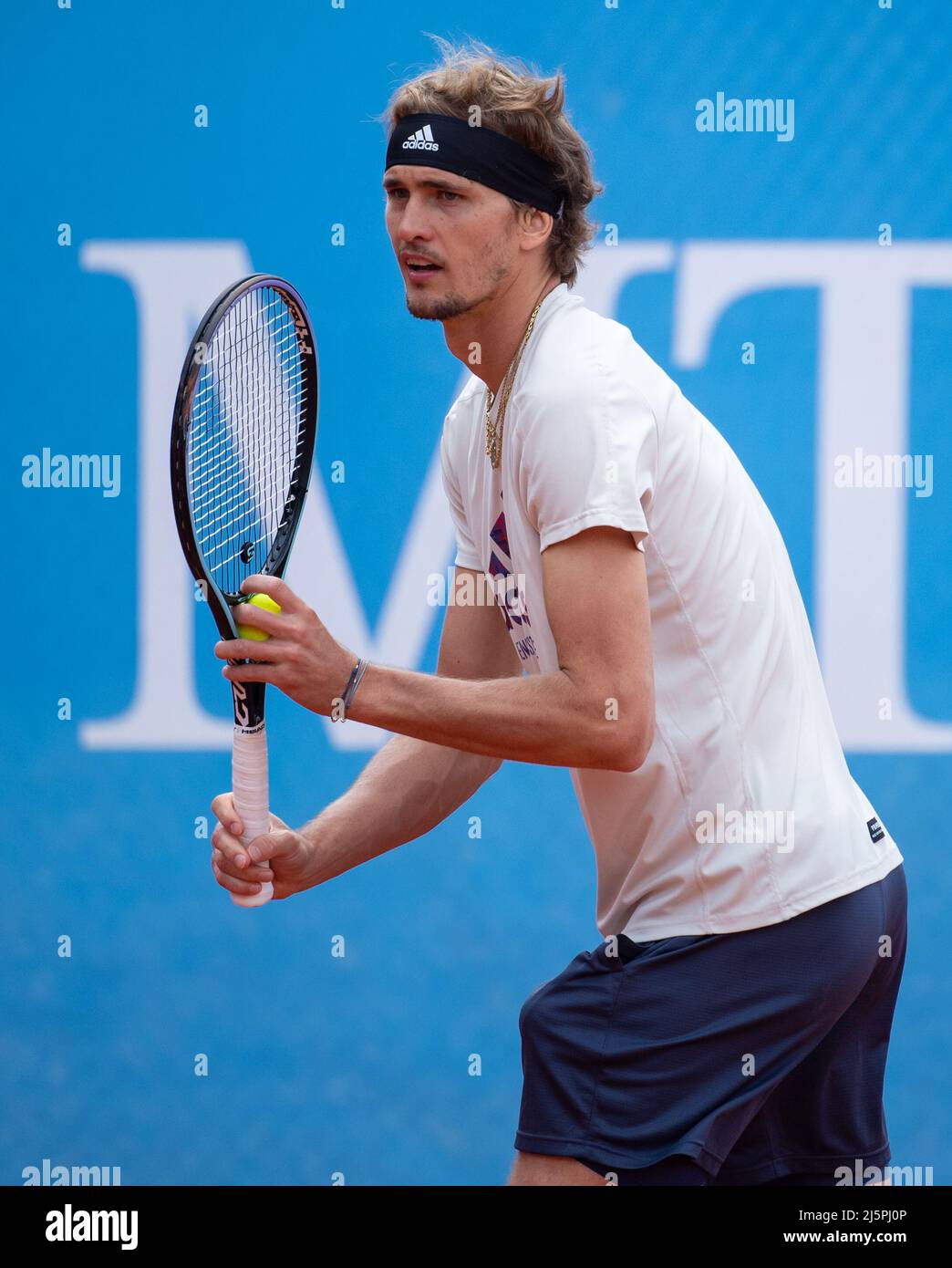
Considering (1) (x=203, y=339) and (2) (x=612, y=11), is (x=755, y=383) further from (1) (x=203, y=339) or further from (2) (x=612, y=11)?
(1) (x=203, y=339)

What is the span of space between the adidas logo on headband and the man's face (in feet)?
0.08

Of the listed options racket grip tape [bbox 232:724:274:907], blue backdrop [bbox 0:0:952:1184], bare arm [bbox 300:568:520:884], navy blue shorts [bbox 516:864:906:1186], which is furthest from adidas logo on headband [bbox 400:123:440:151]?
blue backdrop [bbox 0:0:952:1184]

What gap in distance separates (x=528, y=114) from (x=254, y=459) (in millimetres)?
546

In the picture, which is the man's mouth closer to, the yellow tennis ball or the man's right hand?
the yellow tennis ball

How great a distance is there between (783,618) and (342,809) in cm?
62

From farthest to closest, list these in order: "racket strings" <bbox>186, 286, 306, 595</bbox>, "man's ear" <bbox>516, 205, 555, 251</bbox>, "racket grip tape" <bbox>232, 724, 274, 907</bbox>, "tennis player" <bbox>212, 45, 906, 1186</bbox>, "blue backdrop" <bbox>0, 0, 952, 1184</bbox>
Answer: "blue backdrop" <bbox>0, 0, 952, 1184</bbox>, "racket strings" <bbox>186, 286, 306, 595</bbox>, "man's ear" <bbox>516, 205, 555, 251</bbox>, "racket grip tape" <bbox>232, 724, 274, 907</bbox>, "tennis player" <bbox>212, 45, 906, 1186</bbox>

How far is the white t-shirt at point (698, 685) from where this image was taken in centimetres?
165

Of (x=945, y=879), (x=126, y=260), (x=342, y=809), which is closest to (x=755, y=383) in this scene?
(x=945, y=879)

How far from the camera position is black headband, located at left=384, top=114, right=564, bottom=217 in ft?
5.89

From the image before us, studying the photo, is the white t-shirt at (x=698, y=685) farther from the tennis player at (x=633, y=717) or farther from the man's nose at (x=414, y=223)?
the man's nose at (x=414, y=223)

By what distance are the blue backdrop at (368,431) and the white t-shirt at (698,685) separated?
49.3 inches

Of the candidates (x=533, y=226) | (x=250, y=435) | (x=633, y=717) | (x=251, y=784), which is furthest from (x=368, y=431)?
(x=633, y=717)

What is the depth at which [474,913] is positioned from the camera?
3068mm

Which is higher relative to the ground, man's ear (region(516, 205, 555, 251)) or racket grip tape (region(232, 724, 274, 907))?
man's ear (region(516, 205, 555, 251))
